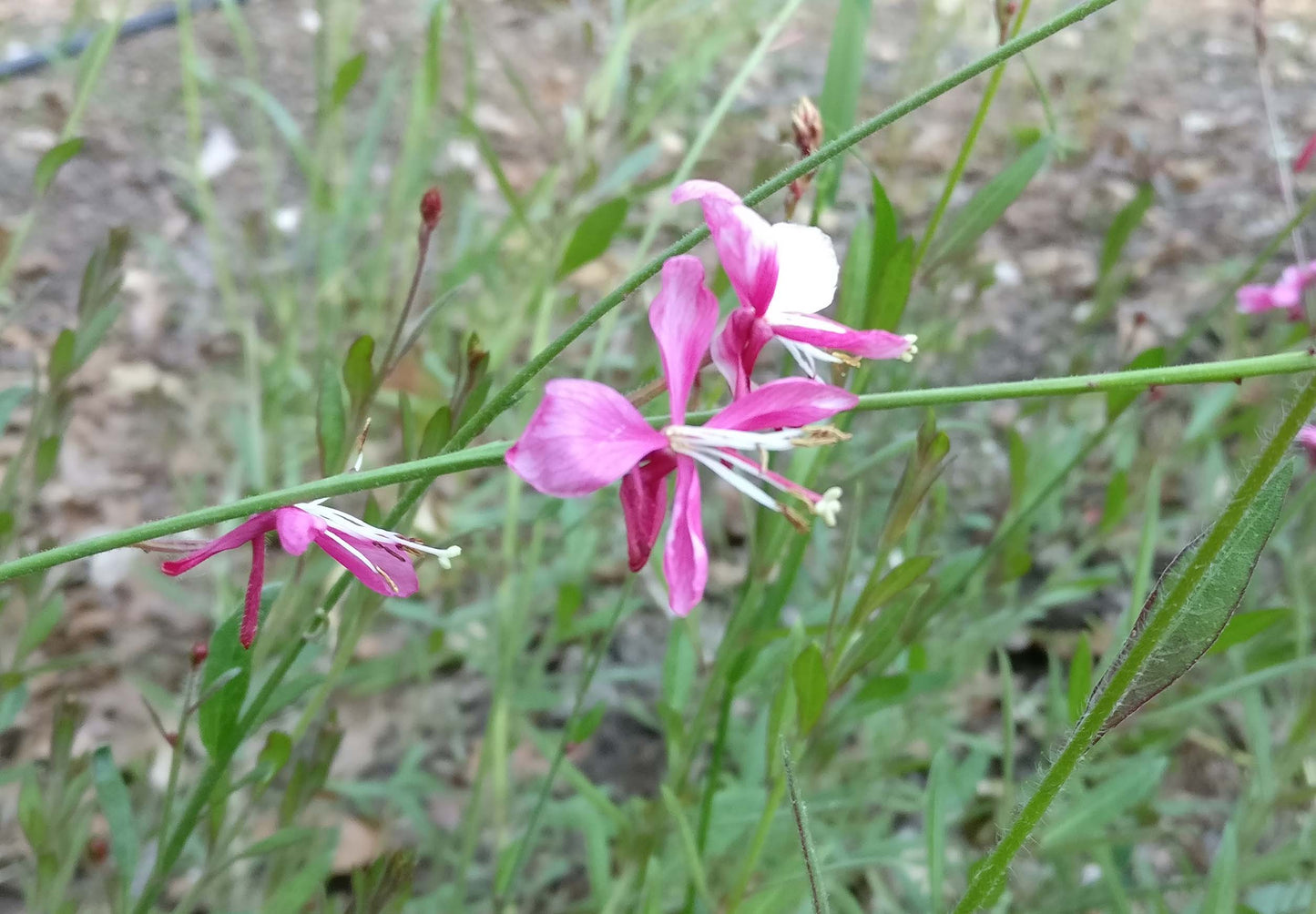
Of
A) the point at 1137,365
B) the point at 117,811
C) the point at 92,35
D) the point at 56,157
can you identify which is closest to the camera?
the point at 117,811

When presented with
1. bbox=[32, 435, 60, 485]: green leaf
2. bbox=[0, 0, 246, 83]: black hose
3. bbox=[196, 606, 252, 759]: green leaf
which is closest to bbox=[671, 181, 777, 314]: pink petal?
bbox=[196, 606, 252, 759]: green leaf

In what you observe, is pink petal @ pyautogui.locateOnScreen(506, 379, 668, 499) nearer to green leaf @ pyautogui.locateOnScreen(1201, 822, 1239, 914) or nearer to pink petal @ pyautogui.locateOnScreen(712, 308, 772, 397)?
pink petal @ pyautogui.locateOnScreen(712, 308, 772, 397)

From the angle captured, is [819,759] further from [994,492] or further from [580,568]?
[994,492]

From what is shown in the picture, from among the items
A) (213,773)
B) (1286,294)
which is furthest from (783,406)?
(1286,294)

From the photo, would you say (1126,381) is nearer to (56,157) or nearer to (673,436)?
(673,436)

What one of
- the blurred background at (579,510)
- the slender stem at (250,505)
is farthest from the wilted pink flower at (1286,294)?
the slender stem at (250,505)

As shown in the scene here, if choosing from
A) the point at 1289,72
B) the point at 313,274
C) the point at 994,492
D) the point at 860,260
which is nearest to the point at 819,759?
the point at 860,260
